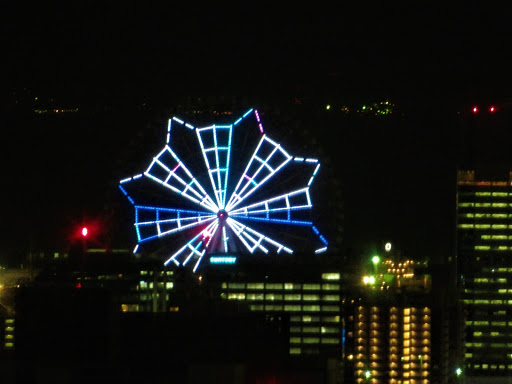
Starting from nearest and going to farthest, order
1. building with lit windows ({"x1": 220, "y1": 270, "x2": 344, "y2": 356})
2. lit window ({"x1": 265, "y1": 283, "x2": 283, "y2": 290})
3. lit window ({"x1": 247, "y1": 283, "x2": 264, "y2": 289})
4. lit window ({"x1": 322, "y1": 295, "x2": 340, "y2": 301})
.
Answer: building with lit windows ({"x1": 220, "y1": 270, "x2": 344, "y2": 356}) < lit window ({"x1": 247, "y1": 283, "x2": 264, "y2": 289}) < lit window ({"x1": 265, "y1": 283, "x2": 283, "y2": 290}) < lit window ({"x1": 322, "y1": 295, "x2": 340, "y2": 301})

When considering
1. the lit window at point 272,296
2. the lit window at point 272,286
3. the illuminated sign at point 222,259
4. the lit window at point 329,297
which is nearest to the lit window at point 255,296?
the lit window at point 272,296

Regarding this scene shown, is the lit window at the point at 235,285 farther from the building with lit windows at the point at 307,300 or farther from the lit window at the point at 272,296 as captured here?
the lit window at the point at 272,296

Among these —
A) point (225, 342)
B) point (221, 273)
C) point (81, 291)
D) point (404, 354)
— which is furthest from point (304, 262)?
point (81, 291)

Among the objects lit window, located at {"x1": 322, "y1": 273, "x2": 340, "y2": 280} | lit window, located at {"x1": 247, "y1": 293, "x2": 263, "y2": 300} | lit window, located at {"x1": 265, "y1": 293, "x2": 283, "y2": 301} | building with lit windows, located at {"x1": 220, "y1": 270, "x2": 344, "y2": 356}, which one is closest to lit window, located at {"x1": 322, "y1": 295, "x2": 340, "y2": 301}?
building with lit windows, located at {"x1": 220, "y1": 270, "x2": 344, "y2": 356}

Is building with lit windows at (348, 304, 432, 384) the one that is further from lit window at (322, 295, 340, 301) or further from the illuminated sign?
the illuminated sign

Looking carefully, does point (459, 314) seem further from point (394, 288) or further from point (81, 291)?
point (81, 291)

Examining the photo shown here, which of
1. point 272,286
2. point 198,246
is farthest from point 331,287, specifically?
point 198,246

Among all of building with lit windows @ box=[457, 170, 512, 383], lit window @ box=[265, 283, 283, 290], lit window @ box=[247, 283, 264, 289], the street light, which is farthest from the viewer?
building with lit windows @ box=[457, 170, 512, 383]

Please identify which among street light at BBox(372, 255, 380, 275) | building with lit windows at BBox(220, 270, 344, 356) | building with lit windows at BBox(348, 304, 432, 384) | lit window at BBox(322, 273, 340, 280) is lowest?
building with lit windows at BBox(348, 304, 432, 384)
